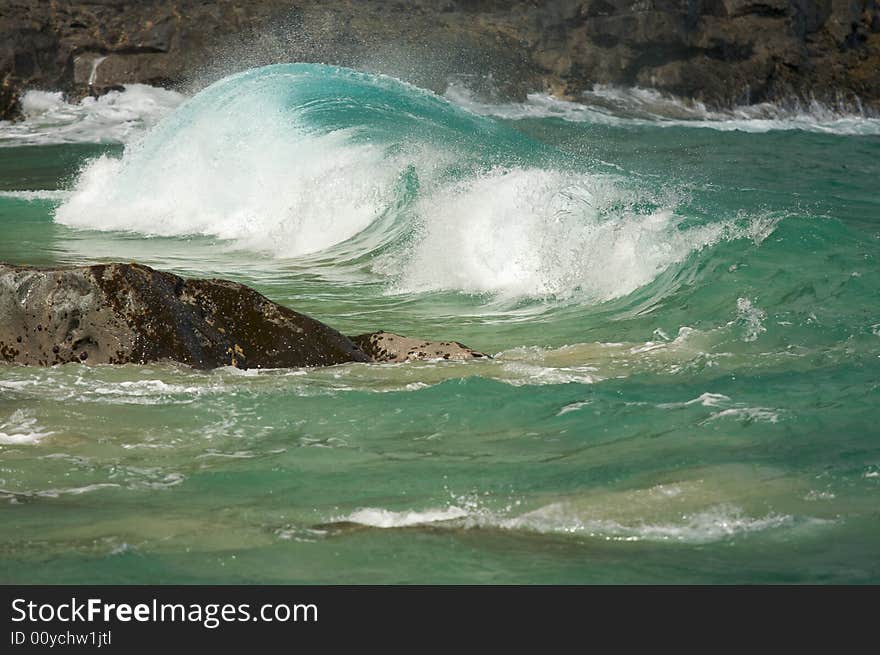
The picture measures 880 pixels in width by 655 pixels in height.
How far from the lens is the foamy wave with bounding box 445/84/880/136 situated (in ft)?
106

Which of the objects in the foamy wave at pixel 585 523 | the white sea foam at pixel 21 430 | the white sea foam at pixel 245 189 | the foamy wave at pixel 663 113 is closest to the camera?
the foamy wave at pixel 585 523

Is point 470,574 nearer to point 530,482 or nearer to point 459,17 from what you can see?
point 530,482

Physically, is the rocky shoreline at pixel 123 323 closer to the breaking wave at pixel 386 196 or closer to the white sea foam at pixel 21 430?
the white sea foam at pixel 21 430

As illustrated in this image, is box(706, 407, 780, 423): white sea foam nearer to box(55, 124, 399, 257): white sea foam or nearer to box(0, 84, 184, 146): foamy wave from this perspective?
box(55, 124, 399, 257): white sea foam

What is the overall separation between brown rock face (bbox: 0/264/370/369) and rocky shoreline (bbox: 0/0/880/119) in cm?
2723

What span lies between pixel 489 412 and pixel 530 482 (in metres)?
1.06

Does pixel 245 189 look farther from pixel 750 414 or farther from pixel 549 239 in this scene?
pixel 750 414

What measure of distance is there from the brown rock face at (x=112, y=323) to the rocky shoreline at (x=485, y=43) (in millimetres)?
27234

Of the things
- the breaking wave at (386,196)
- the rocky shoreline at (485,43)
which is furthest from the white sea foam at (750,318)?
the rocky shoreline at (485,43)

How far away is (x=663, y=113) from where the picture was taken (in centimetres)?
3419

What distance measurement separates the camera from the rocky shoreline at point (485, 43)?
3350 centimetres

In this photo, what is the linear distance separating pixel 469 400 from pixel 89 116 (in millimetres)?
26992

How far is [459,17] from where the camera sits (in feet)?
124
